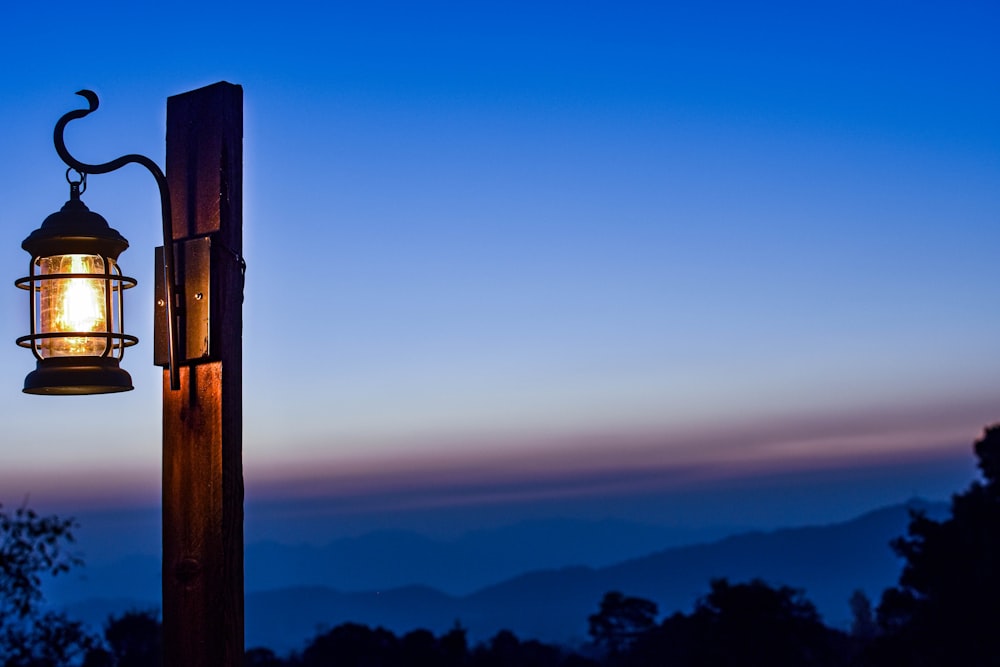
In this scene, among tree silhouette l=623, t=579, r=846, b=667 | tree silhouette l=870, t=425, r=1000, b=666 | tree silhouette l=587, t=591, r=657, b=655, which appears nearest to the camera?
tree silhouette l=870, t=425, r=1000, b=666

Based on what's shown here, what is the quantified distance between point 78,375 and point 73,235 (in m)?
0.29

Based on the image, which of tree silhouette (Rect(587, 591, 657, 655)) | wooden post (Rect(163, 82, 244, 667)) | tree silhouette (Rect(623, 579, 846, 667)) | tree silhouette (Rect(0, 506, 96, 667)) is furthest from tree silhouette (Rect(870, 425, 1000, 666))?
wooden post (Rect(163, 82, 244, 667))

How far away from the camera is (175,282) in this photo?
7.75 ft

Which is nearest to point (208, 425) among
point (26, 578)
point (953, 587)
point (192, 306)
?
point (192, 306)

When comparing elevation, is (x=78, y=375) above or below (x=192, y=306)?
below

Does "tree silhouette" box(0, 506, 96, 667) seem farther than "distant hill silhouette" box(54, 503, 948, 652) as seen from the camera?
No

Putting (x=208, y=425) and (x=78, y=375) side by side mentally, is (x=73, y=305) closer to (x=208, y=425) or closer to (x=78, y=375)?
(x=78, y=375)

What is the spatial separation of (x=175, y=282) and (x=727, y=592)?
1186 centimetres

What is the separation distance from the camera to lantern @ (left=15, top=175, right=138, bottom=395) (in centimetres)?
234

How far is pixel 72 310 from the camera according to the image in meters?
2.36

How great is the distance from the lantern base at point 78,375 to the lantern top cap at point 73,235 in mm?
225

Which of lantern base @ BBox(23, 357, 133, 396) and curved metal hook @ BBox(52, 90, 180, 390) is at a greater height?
curved metal hook @ BBox(52, 90, 180, 390)

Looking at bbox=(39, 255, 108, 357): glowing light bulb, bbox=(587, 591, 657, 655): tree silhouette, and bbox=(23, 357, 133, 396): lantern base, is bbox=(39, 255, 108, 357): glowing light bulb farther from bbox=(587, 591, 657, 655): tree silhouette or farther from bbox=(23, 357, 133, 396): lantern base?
bbox=(587, 591, 657, 655): tree silhouette

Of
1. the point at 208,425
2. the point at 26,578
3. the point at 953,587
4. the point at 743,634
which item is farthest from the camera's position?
the point at 953,587
